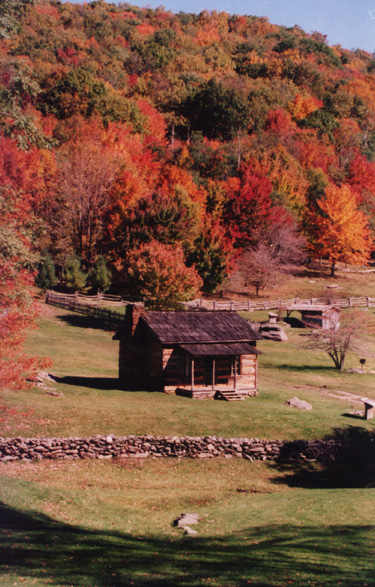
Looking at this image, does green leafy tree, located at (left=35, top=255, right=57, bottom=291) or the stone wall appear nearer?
the stone wall

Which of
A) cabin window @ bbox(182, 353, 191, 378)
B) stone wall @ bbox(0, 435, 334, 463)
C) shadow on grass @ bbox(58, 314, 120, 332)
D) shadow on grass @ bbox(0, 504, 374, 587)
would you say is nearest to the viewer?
shadow on grass @ bbox(0, 504, 374, 587)

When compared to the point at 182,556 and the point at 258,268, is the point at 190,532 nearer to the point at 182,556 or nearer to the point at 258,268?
the point at 182,556

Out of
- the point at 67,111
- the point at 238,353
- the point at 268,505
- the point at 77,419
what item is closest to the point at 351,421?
the point at 238,353

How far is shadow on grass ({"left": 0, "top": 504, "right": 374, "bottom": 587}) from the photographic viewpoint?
1482 cm

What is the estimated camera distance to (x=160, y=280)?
5609 centimetres

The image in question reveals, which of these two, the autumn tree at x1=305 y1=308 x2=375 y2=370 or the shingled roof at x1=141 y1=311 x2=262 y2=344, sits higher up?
the shingled roof at x1=141 y1=311 x2=262 y2=344

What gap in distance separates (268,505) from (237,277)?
52.6 meters

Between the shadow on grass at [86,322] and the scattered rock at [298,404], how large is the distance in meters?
25.5

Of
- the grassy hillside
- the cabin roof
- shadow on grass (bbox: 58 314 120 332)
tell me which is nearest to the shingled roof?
the cabin roof

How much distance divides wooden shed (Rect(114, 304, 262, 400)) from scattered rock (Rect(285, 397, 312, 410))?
2.72 meters

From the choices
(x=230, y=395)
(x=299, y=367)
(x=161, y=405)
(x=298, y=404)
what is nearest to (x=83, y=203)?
(x=299, y=367)

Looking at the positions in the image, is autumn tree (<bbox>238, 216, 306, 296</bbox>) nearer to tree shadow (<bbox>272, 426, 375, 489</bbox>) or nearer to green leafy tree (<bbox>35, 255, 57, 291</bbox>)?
green leafy tree (<bbox>35, 255, 57, 291</bbox>)

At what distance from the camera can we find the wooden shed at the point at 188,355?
37312mm

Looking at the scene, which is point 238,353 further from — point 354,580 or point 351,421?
point 354,580
